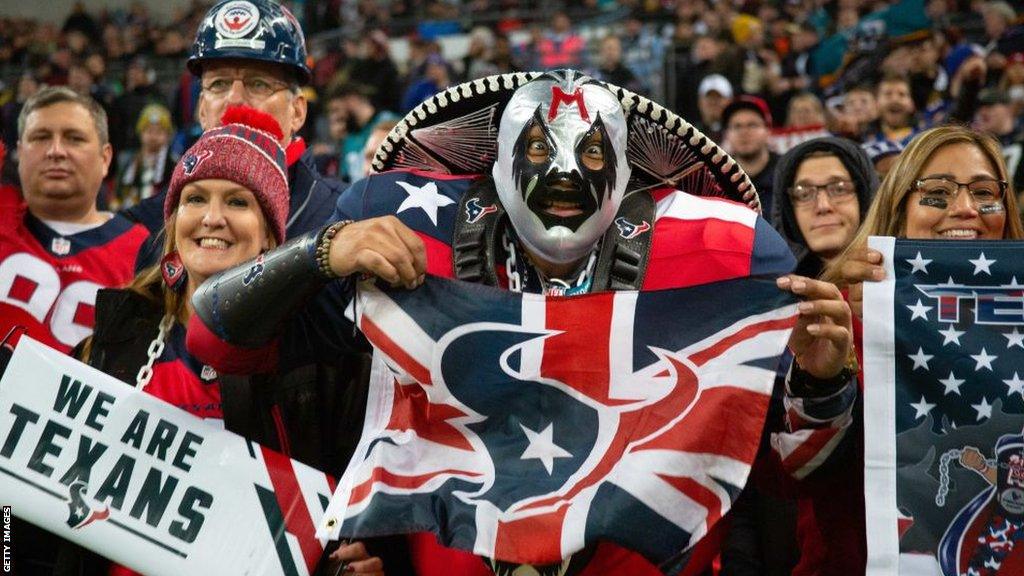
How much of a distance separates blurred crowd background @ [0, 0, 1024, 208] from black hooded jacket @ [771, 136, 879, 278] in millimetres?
936

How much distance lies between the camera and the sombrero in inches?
128

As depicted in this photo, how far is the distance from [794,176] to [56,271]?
2620 millimetres

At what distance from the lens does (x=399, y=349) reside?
2992 millimetres

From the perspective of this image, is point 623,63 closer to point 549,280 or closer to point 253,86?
point 253,86

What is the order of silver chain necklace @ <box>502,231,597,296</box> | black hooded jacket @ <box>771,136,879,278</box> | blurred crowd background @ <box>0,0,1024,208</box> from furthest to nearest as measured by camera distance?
blurred crowd background @ <box>0,0,1024,208</box>
black hooded jacket @ <box>771,136,879,278</box>
silver chain necklace @ <box>502,231,597,296</box>

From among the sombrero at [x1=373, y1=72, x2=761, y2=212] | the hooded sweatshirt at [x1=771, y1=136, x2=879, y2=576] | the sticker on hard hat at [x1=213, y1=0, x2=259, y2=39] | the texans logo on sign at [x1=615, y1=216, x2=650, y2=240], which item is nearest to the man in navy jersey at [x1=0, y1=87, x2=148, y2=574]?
the sticker on hard hat at [x1=213, y1=0, x2=259, y2=39]

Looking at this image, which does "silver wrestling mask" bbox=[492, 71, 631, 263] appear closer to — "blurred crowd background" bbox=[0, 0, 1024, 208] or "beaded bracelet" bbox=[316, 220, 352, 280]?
"beaded bracelet" bbox=[316, 220, 352, 280]

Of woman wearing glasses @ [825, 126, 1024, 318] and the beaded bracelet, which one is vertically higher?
woman wearing glasses @ [825, 126, 1024, 318]

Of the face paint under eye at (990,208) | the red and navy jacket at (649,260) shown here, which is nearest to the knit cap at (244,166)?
the red and navy jacket at (649,260)

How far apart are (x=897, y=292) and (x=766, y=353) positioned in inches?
14.3

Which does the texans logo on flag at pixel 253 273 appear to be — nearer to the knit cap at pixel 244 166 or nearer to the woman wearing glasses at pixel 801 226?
the knit cap at pixel 244 166

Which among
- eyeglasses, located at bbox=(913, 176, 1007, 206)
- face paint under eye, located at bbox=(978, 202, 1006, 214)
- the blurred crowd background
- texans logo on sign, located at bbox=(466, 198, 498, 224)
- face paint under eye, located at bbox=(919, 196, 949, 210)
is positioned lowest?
texans logo on sign, located at bbox=(466, 198, 498, 224)

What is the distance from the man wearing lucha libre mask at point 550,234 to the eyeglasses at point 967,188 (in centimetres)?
46

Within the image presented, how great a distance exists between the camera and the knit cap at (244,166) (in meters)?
3.41
